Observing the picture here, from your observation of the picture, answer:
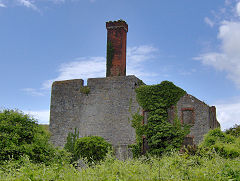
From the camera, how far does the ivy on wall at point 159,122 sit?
66.6ft

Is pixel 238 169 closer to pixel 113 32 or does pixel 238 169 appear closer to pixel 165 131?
pixel 165 131

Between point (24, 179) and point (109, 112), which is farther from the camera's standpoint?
point (109, 112)

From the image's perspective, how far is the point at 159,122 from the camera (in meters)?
20.7

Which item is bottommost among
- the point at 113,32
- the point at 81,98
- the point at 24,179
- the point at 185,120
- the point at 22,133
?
the point at 24,179

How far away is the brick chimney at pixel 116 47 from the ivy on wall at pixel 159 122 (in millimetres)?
2872

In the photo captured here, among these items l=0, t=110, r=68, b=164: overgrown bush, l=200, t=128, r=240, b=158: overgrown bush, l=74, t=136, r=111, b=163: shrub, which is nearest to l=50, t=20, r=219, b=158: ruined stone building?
l=74, t=136, r=111, b=163: shrub

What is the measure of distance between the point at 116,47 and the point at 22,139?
586 inches

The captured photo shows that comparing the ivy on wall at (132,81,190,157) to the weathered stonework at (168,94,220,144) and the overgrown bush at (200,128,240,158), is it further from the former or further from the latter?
the overgrown bush at (200,128,240,158)

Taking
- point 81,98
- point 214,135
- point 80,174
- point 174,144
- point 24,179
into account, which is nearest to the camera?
point 24,179

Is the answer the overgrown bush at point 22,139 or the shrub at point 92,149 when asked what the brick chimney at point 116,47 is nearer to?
the shrub at point 92,149

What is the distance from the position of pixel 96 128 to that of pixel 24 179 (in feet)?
57.4

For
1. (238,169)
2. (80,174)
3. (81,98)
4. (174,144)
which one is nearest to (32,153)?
(80,174)

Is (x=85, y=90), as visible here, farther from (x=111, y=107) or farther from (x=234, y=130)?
(x=234, y=130)

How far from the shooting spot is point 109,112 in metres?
22.6
